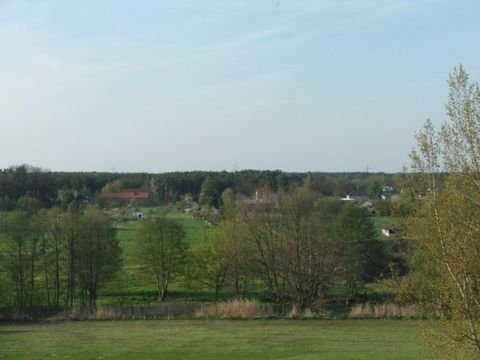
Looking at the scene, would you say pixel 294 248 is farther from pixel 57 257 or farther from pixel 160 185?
pixel 160 185

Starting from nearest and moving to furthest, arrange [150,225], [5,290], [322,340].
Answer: [322,340] → [5,290] → [150,225]

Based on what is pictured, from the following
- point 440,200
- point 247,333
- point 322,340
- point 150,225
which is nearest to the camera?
point 440,200

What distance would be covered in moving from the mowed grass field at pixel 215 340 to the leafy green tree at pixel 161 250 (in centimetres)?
972

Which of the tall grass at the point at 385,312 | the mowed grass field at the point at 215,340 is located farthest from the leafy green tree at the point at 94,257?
the tall grass at the point at 385,312

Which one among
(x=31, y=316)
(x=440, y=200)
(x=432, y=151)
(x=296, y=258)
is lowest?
(x=31, y=316)

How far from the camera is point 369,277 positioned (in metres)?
41.7

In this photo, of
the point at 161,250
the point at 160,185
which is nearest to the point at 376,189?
the point at 161,250

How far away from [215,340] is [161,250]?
59.9 ft

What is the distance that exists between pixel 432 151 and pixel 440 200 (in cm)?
87

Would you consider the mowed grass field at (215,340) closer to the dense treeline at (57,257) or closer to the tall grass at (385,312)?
the tall grass at (385,312)

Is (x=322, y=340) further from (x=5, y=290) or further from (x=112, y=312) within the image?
(x=5, y=290)

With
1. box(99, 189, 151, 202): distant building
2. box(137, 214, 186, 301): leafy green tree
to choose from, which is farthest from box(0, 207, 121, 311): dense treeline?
box(99, 189, 151, 202): distant building

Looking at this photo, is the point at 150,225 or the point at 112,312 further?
the point at 150,225

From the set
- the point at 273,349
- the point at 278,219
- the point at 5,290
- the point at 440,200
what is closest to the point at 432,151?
the point at 440,200
